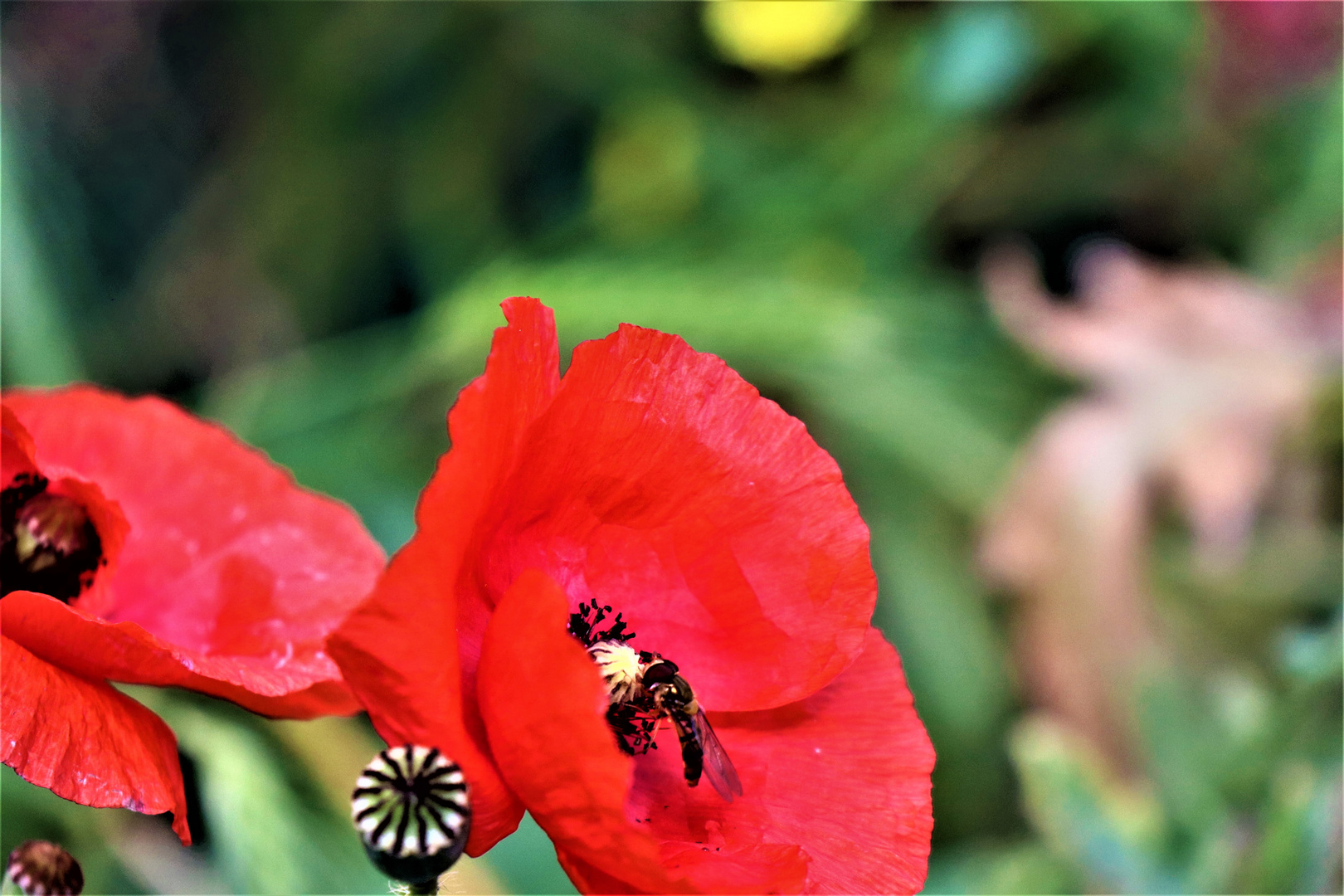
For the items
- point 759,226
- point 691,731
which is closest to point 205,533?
point 691,731

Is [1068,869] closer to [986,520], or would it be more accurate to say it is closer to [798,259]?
[986,520]

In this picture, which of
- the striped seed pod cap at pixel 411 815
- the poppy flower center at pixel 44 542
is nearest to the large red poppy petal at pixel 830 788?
the striped seed pod cap at pixel 411 815

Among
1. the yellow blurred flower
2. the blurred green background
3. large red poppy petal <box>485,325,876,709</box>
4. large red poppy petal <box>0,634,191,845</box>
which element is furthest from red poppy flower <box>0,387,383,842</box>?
the yellow blurred flower

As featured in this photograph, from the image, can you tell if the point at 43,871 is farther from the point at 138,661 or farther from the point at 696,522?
the point at 696,522

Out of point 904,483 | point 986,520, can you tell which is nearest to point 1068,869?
point 986,520

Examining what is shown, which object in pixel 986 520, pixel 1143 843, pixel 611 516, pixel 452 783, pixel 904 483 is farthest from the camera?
pixel 904 483

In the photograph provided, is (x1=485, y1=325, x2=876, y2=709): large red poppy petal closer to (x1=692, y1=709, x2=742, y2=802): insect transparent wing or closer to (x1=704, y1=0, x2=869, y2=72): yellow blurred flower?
(x1=692, y1=709, x2=742, y2=802): insect transparent wing
